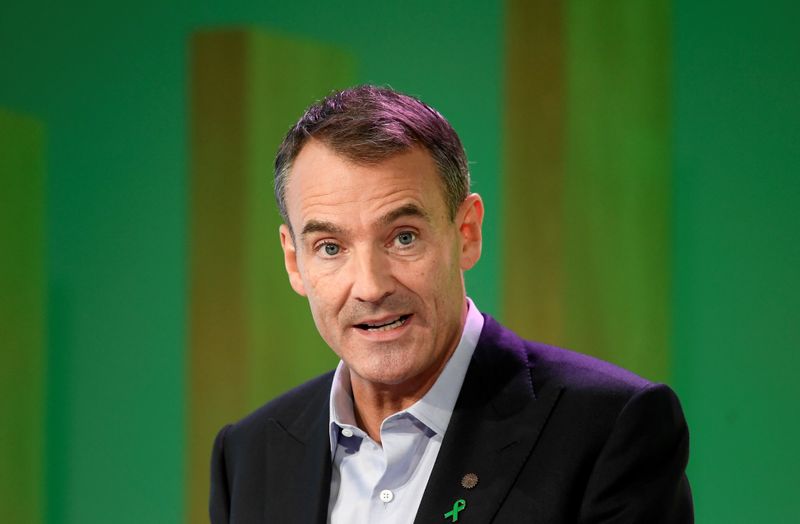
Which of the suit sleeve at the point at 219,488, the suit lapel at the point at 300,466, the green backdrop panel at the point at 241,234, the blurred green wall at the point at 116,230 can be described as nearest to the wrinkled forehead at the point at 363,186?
the suit lapel at the point at 300,466

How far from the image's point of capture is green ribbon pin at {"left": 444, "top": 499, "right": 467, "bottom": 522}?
180 cm

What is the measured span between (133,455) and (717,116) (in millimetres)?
2145

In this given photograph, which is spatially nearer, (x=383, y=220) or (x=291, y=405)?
(x=383, y=220)

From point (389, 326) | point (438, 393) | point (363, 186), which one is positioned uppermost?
point (363, 186)

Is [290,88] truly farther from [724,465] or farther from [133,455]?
[724,465]

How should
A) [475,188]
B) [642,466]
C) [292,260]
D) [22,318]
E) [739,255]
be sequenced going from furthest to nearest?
[22,318]
[475,188]
[739,255]
[292,260]
[642,466]

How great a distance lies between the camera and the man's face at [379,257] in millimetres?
1818

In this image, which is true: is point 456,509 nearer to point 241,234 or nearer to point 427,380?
point 427,380

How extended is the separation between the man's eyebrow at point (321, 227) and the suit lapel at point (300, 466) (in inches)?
15.9

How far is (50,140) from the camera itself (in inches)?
149

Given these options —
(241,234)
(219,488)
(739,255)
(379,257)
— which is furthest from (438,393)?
(241,234)

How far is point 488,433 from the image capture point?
1882 mm

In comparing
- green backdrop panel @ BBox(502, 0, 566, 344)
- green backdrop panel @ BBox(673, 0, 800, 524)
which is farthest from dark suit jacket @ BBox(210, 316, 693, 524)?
green backdrop panel @ BBox(673, 0, 800, 524)

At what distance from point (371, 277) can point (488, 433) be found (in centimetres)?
34
